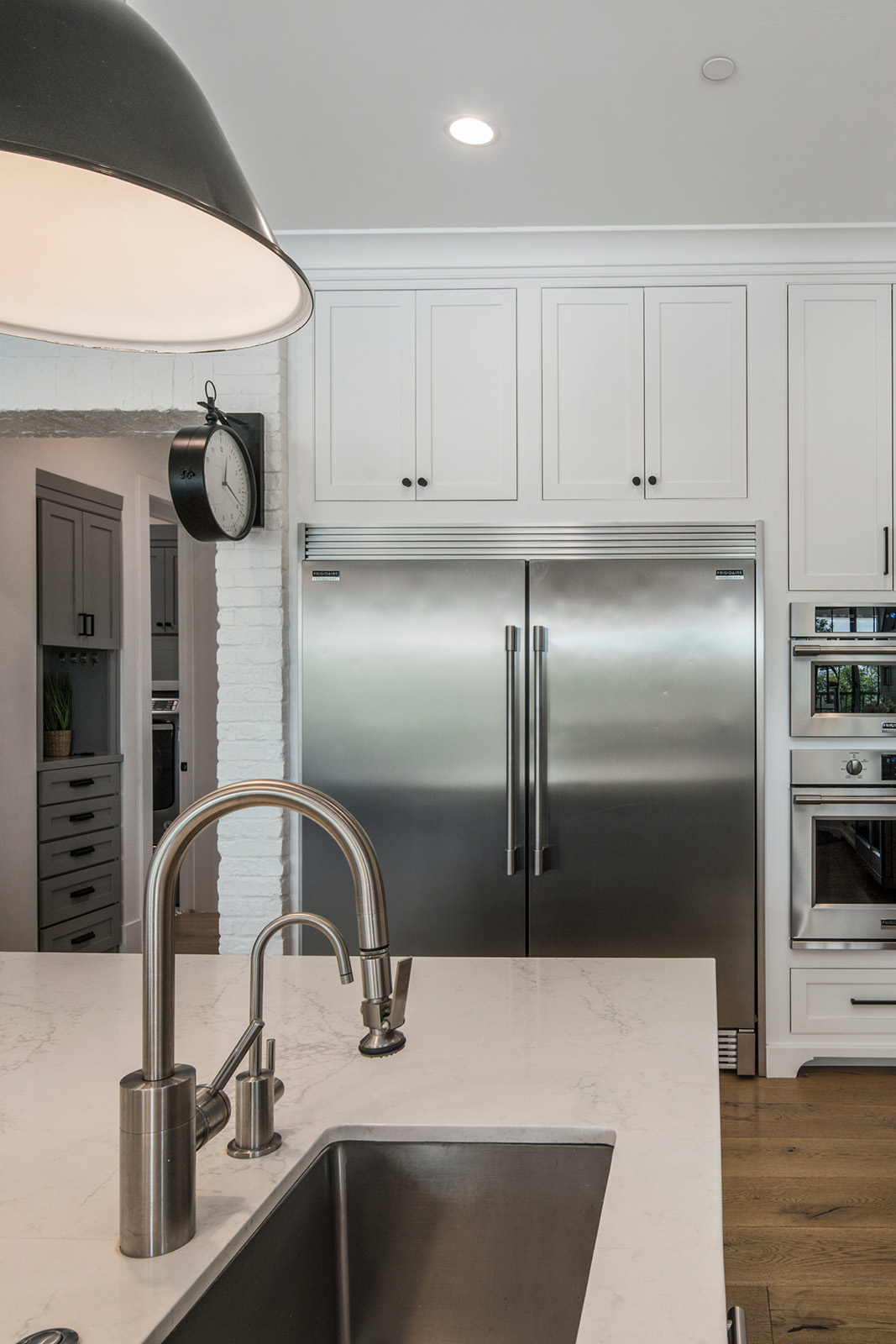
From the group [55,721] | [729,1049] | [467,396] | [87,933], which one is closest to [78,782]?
[55,721]

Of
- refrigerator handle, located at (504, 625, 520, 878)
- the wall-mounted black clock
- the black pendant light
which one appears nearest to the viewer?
the black pendant light

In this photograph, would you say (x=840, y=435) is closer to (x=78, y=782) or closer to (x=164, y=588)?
(x=78, y=782)

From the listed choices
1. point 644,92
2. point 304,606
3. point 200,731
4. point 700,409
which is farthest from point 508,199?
point 200,731

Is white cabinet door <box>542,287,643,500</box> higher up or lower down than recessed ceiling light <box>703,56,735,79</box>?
lower down

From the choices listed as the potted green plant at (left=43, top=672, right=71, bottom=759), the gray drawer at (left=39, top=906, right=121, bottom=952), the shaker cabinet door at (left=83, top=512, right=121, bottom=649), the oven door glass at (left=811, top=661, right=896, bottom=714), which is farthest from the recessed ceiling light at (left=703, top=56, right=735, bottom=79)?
the gray drawer at (left=39, top=906, right=121, bottom=952)

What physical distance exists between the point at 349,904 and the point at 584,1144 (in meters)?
2.21

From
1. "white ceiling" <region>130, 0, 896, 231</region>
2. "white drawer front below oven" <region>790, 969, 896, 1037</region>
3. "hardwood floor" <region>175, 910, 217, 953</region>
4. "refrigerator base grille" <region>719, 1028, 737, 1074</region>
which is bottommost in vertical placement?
"hardwood floor" <region>175, 910, 217, 953</region>

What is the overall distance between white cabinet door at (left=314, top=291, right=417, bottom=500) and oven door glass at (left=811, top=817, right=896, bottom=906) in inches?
70.1

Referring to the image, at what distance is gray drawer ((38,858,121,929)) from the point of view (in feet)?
13.9

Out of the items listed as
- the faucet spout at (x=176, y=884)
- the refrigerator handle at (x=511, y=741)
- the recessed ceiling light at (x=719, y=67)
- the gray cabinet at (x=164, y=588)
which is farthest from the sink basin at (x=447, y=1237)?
the gray cabinet at (x=164, y=588)

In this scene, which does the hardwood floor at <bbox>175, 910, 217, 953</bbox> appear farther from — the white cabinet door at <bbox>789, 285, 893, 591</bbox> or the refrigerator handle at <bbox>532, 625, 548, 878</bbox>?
the white cabinet door at <bbox>789, 285, 893, 591</bbox>

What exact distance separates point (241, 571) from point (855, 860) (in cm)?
221

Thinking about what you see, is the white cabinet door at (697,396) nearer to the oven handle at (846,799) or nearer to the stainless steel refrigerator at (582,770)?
the stainless steel refrigerator at (582,770)

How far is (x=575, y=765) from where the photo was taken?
3078 mm
